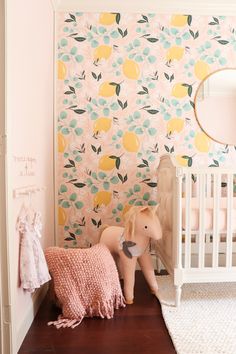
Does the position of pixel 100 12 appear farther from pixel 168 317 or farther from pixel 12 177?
pixel 168 317

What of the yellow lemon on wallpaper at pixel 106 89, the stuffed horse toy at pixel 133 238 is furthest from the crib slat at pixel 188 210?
the yellow lemon on wallpaper at pixel 106 89

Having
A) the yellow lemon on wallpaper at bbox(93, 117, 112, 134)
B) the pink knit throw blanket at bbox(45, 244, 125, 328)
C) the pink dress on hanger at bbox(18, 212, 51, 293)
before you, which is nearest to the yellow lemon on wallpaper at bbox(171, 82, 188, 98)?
the yellow lemon on wallpaper at bbox(93, 117, 112, 134)

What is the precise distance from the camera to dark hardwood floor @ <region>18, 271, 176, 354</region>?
1.52 m

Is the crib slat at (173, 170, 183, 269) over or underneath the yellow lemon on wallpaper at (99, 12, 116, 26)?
underneath

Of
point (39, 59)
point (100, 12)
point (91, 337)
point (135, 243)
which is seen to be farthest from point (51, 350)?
point (100, 12)

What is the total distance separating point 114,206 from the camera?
8.71ft

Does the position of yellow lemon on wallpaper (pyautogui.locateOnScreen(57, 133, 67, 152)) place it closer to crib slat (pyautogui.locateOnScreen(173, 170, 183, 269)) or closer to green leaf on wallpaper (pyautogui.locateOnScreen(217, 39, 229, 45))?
crib slat (pyautogui.locateOnScreen(173, 170, 183, 269))

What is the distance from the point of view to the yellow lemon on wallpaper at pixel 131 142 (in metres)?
2.64

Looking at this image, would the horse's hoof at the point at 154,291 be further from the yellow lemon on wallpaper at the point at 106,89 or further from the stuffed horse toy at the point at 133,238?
the yellow lemon on wallpaper at the point at 106,89

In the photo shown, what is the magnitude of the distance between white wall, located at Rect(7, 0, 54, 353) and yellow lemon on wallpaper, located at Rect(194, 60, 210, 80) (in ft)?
3.87

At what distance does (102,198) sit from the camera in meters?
2.65

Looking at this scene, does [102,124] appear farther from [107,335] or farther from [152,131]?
[107,335]

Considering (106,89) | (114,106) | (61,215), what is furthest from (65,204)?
(106,89)

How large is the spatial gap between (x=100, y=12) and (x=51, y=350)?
244cm
